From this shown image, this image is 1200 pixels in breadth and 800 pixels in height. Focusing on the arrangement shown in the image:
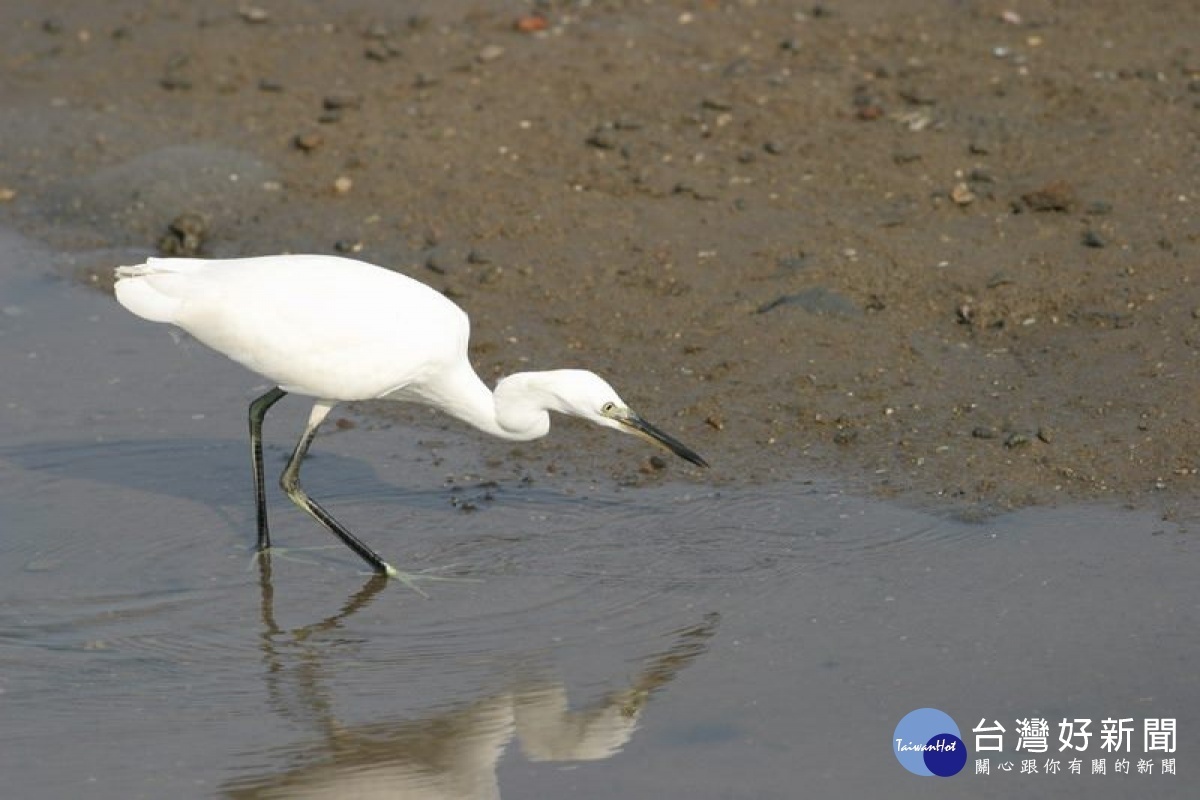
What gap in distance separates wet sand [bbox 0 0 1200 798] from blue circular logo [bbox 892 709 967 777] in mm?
54

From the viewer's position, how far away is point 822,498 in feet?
23.0

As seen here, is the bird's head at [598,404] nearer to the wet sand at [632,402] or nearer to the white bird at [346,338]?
the white bird at [346,338]

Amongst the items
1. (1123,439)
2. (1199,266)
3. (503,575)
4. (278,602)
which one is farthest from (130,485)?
(1199,266)

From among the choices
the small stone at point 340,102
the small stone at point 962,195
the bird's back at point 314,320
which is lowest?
the small stone at point 340,102

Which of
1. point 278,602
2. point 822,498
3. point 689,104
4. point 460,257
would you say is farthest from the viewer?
point 689,104

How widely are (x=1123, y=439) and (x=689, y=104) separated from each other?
4007 millimetres

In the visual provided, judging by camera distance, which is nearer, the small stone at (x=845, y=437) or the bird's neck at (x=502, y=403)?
the bird's neck at (x=502, y=403)

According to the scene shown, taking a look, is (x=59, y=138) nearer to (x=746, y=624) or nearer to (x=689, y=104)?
(x=689, y=104)

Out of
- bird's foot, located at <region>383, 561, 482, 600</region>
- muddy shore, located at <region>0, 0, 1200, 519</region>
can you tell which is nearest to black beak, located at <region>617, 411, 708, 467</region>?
muddy shore, located at <region>0, 0, 1200, 519</region>

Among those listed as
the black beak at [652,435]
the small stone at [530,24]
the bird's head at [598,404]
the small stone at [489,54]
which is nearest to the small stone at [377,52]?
the small stone at [489,54]

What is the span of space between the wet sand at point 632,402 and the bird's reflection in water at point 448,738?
0.05 feet

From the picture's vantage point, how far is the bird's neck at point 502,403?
670cm

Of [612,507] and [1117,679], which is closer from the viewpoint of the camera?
[1117,679]

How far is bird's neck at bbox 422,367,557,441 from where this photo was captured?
22.0 feet
